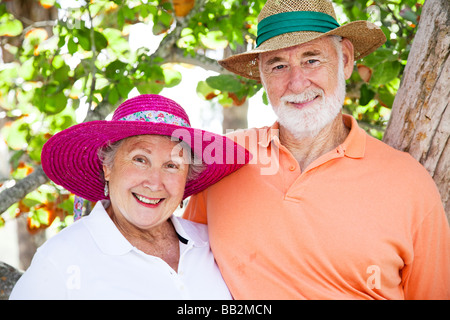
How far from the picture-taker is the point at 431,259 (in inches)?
86.0

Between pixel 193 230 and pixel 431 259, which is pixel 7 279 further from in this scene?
pixel 431 259

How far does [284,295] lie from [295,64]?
3.70 ft

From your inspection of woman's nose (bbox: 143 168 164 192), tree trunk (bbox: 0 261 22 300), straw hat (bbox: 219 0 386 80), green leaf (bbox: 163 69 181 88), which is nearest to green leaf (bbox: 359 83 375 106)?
straw hat (bbox: 219 0 386 80)

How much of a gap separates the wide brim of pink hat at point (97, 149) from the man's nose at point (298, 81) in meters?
0.40

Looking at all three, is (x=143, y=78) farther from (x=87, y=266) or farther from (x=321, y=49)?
(x=87, y=266)

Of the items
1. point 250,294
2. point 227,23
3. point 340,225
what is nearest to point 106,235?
point 250,294

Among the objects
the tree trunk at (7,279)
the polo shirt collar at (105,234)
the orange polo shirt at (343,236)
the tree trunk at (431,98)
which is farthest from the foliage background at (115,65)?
the polo shirt collar at (105,234)

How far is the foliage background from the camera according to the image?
9.82ft

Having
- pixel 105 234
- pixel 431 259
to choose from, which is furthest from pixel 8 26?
pixel 431 259

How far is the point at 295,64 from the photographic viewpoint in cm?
254

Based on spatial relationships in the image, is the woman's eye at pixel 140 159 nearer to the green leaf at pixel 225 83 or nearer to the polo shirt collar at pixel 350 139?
the polo shirt collar at pixel 350 139

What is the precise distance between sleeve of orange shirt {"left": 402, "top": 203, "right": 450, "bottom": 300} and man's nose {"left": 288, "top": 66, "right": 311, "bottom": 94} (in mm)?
835

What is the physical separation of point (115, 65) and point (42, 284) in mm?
1574

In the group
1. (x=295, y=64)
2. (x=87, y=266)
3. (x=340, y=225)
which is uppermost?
(x=295, y=64)
